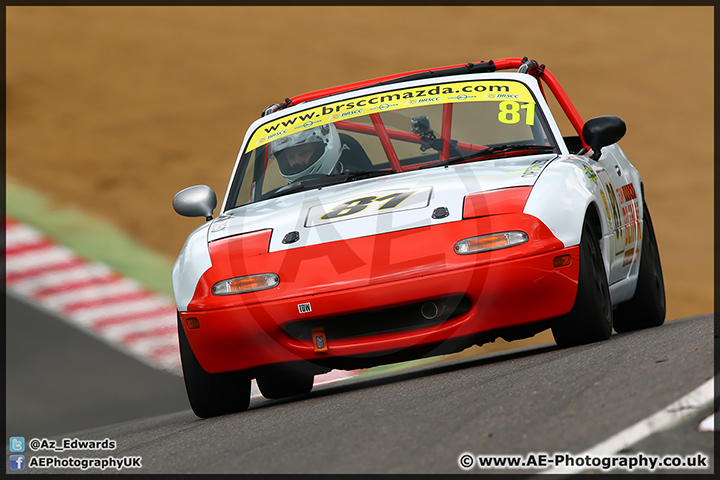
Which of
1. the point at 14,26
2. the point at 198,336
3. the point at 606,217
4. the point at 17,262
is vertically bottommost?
the point at 17,262

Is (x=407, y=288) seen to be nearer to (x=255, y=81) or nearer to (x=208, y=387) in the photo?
(x=208, y=387)

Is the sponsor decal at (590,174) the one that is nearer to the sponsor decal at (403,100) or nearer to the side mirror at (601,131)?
the side mirror at (601,131)

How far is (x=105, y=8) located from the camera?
23.4 meters

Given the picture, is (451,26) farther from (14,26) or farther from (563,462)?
(563,462)

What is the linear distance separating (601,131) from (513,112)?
1.72ft

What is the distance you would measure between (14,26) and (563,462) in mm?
20609

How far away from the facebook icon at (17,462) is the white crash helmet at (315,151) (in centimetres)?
207

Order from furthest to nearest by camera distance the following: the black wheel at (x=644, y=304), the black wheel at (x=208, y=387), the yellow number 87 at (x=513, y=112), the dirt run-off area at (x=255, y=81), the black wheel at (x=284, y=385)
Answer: the dirt run-off area at (x=255, y=81) → the black wheel at (x=284, y=385) → the black wheel at (x=644, y=304) → the yellow number 87 at (x=513, y=112) → the black wheel at (x=208, y=387)

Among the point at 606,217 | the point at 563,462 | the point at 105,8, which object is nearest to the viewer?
the point at 563,462

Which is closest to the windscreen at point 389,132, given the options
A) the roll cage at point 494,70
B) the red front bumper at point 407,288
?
the roll cage at point 494,70

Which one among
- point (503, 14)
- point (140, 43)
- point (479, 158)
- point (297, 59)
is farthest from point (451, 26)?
point (479, 158)

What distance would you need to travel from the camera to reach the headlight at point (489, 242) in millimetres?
4250

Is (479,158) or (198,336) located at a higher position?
(479,158)

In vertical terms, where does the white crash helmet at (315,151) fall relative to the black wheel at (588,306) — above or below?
above
